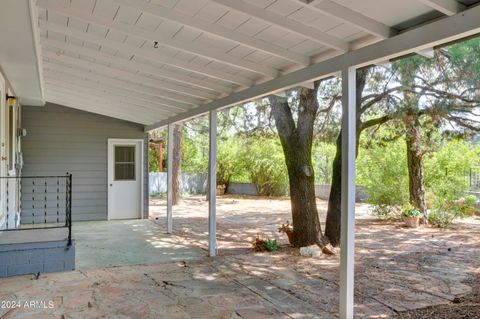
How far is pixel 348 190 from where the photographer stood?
336 centimetres

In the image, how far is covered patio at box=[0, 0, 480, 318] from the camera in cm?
281

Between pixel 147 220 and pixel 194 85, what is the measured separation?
551 centimetres

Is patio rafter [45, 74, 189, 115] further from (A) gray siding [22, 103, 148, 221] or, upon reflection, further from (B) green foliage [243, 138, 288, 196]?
(B) green foliage [243, 138, 288, 196]

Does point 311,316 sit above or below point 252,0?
below

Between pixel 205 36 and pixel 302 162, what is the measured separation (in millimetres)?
3354

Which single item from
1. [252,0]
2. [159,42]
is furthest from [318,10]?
[159,42]

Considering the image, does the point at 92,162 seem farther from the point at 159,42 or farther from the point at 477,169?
the point at 477,169

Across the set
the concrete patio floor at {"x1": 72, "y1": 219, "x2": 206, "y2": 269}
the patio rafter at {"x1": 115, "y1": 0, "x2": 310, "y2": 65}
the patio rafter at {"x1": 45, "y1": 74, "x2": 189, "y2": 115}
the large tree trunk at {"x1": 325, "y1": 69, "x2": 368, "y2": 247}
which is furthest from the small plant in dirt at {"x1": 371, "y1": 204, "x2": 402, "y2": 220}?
the patio rafter at {"x1": 115, "y1": 0, "x2": 310, "y2": 65}

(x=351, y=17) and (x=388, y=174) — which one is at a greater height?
(x=351, y=17)

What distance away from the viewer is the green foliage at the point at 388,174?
10.1 meters

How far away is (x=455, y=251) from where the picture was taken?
661 cm

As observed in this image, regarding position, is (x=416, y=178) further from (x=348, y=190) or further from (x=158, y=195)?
(x=158, y=195)

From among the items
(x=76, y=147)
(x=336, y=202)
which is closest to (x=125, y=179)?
(x=76, y=147)

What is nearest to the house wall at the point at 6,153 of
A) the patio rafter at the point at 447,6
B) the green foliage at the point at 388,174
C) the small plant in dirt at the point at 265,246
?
the small plant in dirt at the point at 265,246
